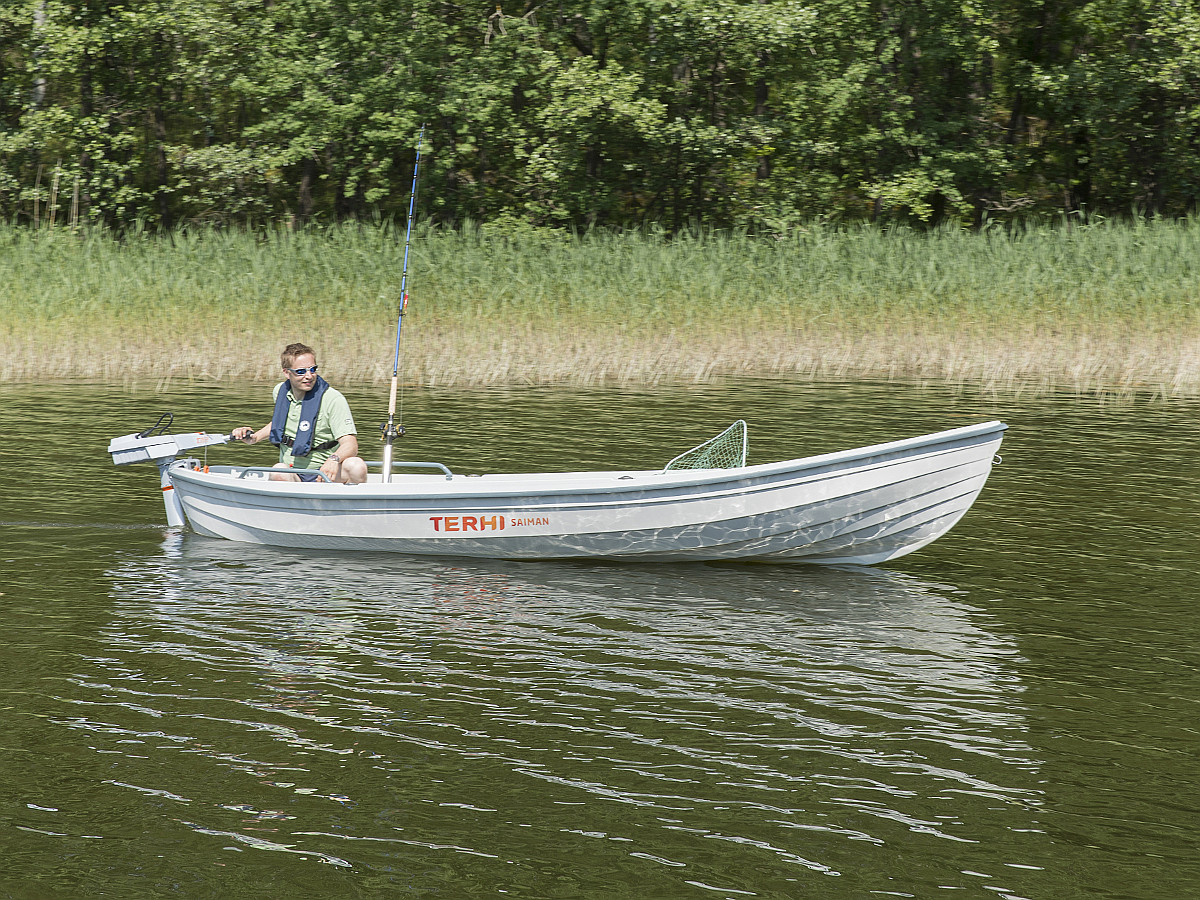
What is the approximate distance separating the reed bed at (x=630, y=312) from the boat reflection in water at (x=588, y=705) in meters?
8.62

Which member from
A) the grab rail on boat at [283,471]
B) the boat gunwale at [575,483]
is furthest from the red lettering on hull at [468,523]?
the grab rail on boat at [283,471]

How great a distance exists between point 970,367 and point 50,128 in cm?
1674

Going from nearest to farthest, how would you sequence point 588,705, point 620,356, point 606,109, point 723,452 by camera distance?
point 588,705 → point 723,452 → point 620,356 → point 606,109

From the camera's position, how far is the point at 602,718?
5121mm

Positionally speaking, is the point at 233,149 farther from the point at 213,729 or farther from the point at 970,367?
the point at 213,729

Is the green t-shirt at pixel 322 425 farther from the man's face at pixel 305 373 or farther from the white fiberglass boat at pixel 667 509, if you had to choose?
the white fiberglass boat at pixel 667 509

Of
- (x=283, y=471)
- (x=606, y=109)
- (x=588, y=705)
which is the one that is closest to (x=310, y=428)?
(x=283, y=471)

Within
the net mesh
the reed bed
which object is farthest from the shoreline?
the net mesh

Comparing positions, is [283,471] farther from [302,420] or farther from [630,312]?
[630,312]

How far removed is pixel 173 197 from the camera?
2720 centimetres

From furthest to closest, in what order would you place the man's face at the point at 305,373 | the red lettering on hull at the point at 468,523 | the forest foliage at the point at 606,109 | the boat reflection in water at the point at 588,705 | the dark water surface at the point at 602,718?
the forest foliage at the point at 606,109, the man's face at the point at 305,373, the red lettering on hull at the point at 468,523, the boat reflection in water at the point at 588,705, the dark water surface at the point at 602,718

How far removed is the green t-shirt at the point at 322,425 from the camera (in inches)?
318

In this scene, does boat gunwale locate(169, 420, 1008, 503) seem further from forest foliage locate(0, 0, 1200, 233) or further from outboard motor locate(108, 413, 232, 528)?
forest foliage locate(0, 0, 1200, 233)

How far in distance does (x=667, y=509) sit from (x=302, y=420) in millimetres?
2465
